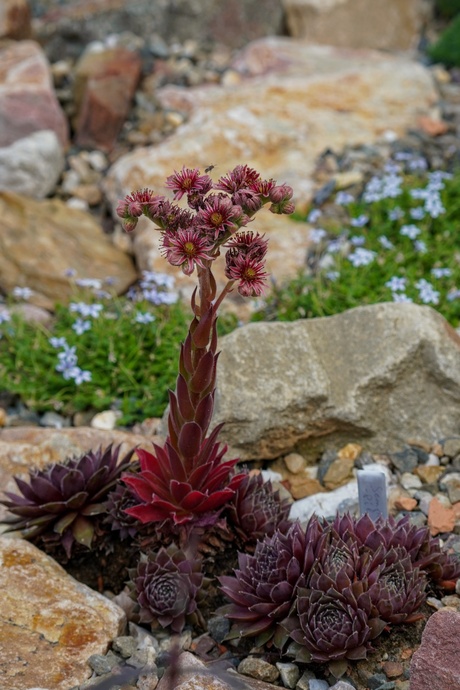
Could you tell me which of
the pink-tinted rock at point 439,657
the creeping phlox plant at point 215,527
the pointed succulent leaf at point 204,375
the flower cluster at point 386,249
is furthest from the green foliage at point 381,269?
the pink-tinted rock at point 439,657

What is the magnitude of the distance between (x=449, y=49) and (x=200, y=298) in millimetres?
7750

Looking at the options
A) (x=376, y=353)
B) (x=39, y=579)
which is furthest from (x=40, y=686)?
(x=376, y=353)

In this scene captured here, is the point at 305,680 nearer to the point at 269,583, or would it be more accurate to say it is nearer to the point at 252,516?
the point at 269,583

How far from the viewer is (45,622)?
10.4ft

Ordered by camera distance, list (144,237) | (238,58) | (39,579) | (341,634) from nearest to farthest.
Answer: (341,634), (39,579), (144,237), (238,58)

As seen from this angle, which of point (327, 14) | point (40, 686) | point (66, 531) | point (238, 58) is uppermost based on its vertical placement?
point (327, 14)

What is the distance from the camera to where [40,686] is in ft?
9.48

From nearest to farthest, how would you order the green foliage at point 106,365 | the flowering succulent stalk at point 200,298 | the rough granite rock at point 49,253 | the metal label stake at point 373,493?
the flowering succulent stalk at point 200,298 < the metal label stake at point 373,493 < the green foliage at point 106,365 < the rough granite rock at point 49,253

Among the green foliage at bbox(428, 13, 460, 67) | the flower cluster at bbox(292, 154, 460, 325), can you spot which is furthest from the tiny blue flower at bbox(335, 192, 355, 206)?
the green foliage at bbox(428, 13, 460, 67)

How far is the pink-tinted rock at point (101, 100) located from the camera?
26.5ft

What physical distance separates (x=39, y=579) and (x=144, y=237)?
347 cm

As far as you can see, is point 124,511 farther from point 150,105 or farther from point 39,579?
point 150,105

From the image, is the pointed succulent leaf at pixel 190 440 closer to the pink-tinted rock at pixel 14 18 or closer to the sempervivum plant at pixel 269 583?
the sempervivum plant at pixel 269 583

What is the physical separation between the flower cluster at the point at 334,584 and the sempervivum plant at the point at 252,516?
0.22 metres
